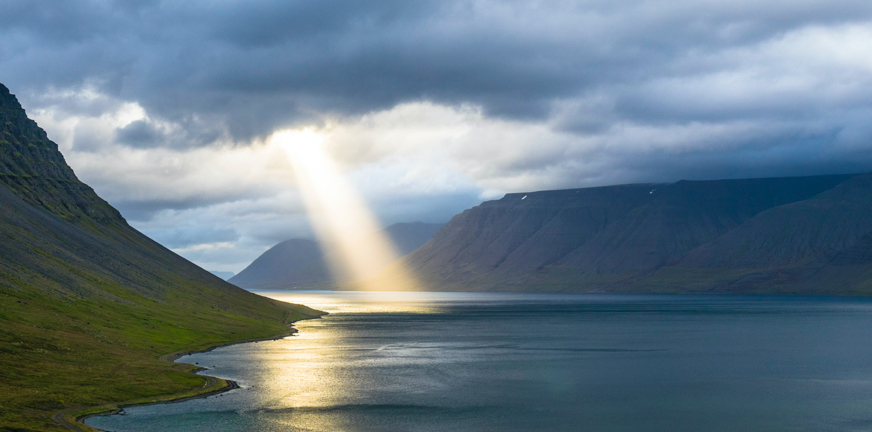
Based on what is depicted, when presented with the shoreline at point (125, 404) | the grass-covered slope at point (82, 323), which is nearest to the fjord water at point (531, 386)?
the shoreline at point (125, 404)

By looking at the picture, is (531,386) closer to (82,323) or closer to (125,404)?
(125,404)

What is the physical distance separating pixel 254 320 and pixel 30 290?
67714 mm

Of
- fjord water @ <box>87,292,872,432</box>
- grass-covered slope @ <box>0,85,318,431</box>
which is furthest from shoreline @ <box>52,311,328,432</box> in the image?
fjord water @ <box>87,292,872,432</box>

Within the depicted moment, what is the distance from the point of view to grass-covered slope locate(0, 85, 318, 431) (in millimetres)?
75375

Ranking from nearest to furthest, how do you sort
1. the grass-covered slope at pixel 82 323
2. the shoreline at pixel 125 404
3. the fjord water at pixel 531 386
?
the shoreline at pixel 125 404, the fjord water at pixel 531 386, the grass-covered slope at pixel 82 323

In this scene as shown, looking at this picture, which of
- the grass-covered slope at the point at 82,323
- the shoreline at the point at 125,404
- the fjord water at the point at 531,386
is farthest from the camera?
the grass-covered slope at the point at 82,323

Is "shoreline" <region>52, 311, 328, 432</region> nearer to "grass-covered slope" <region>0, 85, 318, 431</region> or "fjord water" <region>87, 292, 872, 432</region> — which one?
"grass-covered slope" <region>0, 85, 318, 431</region>

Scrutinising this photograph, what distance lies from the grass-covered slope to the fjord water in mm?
7188

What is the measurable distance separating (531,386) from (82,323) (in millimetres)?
69883

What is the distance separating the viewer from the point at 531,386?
90438 mm

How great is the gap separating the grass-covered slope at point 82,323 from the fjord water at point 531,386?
7.19m

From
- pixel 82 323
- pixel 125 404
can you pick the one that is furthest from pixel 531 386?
pixel 82 323

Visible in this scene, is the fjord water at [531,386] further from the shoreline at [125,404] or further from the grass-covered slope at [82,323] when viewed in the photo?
the grass-covered slope at [82,323]

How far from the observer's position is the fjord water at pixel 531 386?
68.7 metres
